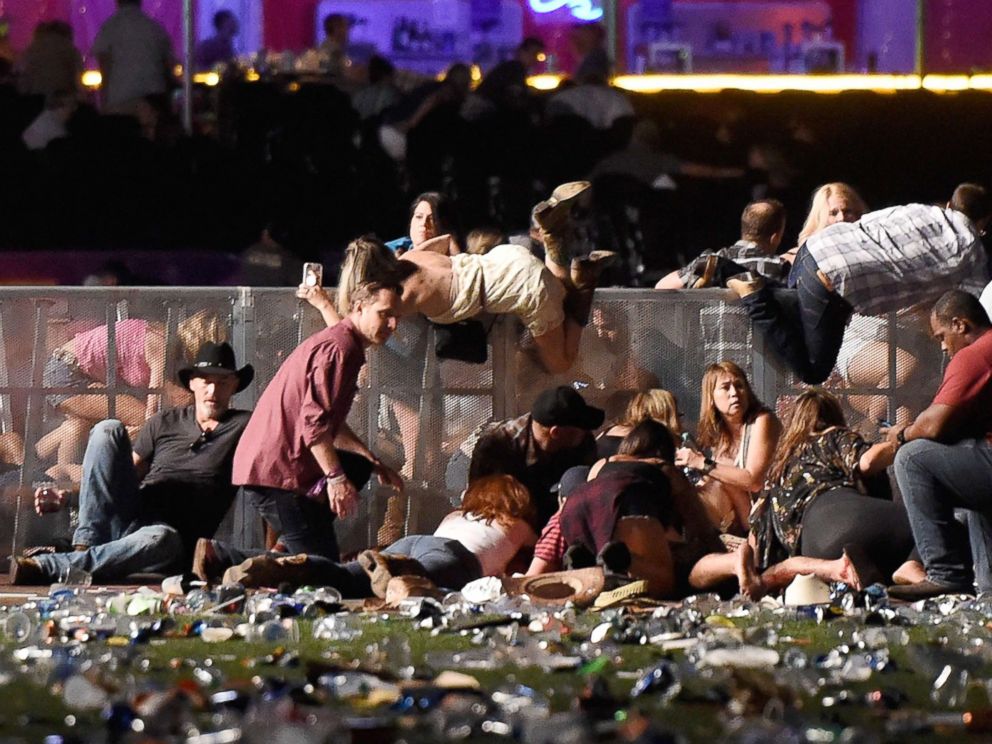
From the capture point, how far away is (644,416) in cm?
978

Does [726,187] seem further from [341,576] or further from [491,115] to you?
[341,576]

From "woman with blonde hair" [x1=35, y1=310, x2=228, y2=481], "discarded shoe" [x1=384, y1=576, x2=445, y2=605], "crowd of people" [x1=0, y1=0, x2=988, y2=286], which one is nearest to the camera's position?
"discarded shoe" [x1=384, y1=576, x2=445, y2=605]

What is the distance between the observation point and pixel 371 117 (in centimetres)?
1287

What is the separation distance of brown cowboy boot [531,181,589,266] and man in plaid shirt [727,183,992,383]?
0.90 m

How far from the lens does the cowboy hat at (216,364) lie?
384 inches

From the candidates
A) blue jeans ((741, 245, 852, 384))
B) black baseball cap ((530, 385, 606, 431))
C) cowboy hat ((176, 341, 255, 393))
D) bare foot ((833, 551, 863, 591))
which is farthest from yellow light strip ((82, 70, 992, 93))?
bare foot ((833, 551, 863, 591))

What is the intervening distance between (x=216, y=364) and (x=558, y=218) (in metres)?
1.80

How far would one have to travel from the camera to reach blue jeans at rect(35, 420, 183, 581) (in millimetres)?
9336

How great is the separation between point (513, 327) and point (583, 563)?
5.55 ft

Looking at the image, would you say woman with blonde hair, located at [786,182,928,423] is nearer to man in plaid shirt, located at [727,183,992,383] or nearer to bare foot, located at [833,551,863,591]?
man in plaid shirt, located at [727,183,992,383]

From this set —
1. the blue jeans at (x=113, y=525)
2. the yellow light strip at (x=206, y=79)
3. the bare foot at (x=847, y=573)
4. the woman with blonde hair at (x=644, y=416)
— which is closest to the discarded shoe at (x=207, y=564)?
the blue jeans at (x=113, y=525)

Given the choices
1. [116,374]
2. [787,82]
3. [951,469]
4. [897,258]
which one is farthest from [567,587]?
[787,82]

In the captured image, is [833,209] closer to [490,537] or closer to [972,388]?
[972,388]

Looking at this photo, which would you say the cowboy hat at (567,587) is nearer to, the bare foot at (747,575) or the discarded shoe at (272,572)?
the bare foot at (747,575)
